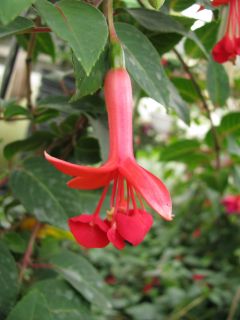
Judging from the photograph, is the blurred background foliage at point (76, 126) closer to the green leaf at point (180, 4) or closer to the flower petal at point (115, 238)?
the green leaf at point (180, 4)

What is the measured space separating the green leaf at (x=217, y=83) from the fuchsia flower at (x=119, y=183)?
34cm

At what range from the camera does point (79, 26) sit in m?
0.34

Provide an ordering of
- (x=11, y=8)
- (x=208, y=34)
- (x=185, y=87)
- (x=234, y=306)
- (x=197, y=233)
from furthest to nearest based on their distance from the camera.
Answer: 1. (x=197, y=233)
2. (x=234, y=306)
3. (x=185, y=87)
4. (x=208, y=34)
5. (x=11, y=8)

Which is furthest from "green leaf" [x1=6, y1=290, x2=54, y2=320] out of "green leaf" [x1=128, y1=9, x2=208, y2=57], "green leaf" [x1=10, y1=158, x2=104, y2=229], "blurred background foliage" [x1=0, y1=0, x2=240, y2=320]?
"green leaf" [x1=128, y1=9, x2=208, y2=57]

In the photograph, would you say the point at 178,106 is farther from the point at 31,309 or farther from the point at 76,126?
the point at 31,309

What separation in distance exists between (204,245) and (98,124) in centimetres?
155

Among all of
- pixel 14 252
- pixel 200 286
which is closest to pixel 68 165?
pixel 14 252

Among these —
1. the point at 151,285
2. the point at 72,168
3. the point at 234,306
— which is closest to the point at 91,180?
the point at 72,168

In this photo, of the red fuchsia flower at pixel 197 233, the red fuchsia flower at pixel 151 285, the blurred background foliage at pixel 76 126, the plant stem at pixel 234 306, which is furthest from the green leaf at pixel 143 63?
the red fuchsia flower at pixel 197 233

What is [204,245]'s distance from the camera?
80.4 inches

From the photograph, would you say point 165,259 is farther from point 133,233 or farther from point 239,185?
point 133,233

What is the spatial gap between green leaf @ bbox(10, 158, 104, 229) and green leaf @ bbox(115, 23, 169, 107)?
0.22 meters

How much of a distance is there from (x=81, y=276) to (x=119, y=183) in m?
0.35

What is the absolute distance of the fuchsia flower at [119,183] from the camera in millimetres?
341
